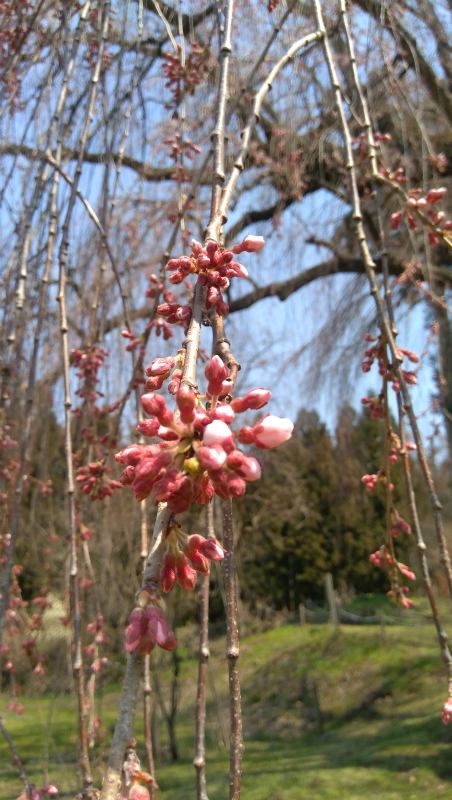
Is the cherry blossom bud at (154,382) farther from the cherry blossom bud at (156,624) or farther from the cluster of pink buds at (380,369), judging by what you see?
the cluster of pink buds at (380,369)

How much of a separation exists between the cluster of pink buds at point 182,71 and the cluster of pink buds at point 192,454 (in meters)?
1.73

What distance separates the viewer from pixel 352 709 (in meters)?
5.46

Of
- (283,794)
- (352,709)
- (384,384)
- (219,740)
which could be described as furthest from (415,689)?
(384,384)

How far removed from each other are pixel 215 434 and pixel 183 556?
14 centimetres

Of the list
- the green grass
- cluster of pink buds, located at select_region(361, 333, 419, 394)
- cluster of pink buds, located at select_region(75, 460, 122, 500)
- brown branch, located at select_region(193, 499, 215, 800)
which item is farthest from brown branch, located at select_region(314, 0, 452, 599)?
the green grass

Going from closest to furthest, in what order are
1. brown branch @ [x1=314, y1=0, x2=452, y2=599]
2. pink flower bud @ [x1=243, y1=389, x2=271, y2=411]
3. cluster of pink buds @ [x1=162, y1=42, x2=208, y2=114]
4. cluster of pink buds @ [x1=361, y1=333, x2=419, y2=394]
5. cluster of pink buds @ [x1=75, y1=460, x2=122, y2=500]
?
pink flower bud @ [x1=243, y1=389, x2=271, y2=411]
brown branch @ [x1=314, y1=0, x2=452, y2=599]
cluster of pink buds @ [x1=361, y1=333, x2=419, y2=394]
cluster of pink buds @ [x1=75, y1=460, x2=122, y2=500]
cluster of pink buds @ [x1=162, y1=42, x2=208, y2=114]

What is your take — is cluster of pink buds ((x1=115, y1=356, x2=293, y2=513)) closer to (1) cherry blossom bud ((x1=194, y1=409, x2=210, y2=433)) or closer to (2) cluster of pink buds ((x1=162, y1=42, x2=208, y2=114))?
(1) cherry blossom bud ((x1=194, y1=409, x2=210, y2=433))

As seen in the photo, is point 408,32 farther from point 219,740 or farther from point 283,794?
point 219,740

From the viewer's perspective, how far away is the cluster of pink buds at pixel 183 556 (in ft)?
1.59

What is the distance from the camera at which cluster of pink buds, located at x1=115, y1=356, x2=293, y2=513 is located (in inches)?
16.7

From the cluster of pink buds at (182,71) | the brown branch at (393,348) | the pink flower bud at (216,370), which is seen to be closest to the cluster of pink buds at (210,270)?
the pink flower bud at (216,370)

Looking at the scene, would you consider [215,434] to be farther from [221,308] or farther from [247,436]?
[221,308]

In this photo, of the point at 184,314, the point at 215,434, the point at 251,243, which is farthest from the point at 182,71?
the point at 215,434

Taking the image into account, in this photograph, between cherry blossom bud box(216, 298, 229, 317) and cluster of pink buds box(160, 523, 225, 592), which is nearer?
cluster of pink buds box(160, 523, 225, 592)
